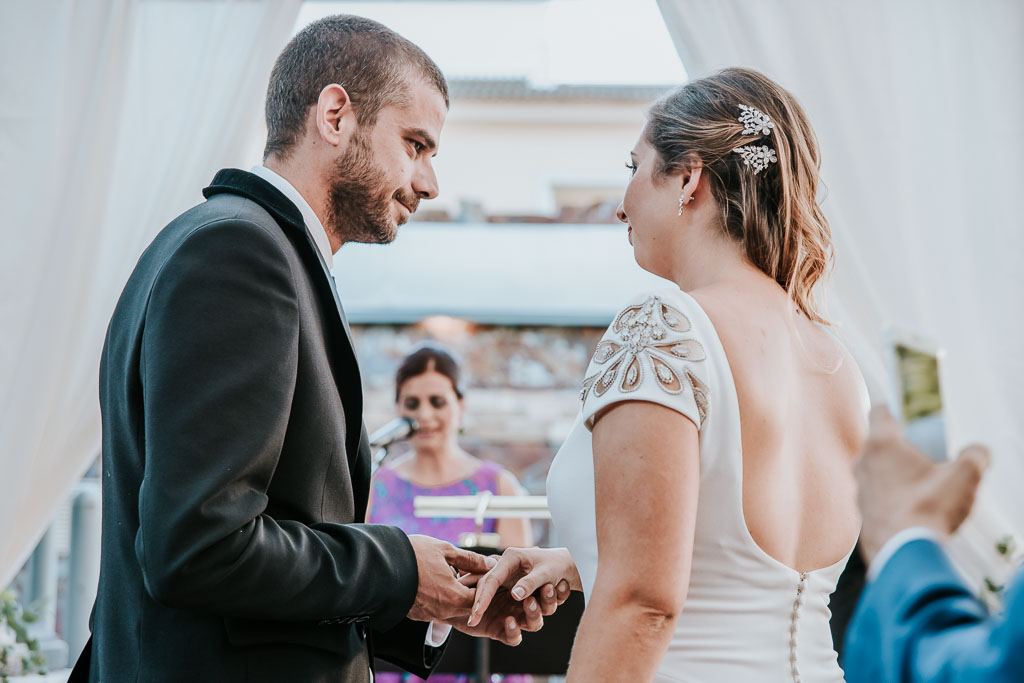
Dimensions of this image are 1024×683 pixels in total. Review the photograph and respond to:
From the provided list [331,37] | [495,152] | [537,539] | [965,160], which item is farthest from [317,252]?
[495,152]

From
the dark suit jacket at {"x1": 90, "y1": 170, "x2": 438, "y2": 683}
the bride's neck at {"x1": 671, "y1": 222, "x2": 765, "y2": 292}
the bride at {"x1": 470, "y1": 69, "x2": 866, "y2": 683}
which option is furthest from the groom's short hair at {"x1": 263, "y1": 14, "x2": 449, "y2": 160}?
the bride's neck at {"x1": 671, "y1": 222, "x2": 765, "y2": 292}

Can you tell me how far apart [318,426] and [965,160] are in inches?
84.1

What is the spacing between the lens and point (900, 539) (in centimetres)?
83

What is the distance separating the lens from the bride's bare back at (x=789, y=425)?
137 cm

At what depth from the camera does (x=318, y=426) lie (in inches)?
54.1

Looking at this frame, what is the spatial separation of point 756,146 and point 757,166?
0.03m

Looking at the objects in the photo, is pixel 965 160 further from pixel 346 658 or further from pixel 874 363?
pixel 346 658

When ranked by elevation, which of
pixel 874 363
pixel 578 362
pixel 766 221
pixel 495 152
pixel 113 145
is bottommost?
pixel 766 221

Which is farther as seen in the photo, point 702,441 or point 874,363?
point 874,363

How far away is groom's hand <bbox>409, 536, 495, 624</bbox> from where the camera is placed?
4.75 ft

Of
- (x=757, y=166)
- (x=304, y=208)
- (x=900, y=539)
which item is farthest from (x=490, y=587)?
(x=900, y=539)

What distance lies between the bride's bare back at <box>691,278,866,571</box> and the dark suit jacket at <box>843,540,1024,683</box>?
20.2 inches

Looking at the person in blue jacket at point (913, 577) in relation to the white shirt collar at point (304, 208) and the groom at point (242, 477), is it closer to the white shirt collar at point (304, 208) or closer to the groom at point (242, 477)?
the groom at point (242, 477)

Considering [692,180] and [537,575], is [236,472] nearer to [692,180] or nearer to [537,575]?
[537,575]
